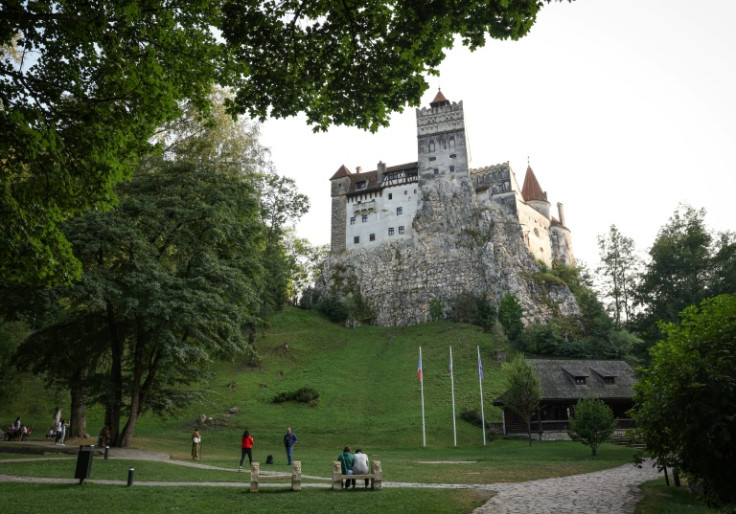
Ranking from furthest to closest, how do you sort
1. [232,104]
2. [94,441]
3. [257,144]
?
[257,144], [94,441], [232,104]

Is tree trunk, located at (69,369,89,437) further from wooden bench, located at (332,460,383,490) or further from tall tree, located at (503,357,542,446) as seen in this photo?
tall tree, located at (503,357,542,446)

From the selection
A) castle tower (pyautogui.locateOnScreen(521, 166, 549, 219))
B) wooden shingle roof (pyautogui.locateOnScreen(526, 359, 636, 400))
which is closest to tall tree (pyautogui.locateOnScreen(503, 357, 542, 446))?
wooden shingle roof (pyautogui.locateOnScreen(526, 359, 636, 400))

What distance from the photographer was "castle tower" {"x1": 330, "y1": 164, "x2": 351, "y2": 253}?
81.2 m

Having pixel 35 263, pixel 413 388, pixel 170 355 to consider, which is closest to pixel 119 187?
pixel 170 355

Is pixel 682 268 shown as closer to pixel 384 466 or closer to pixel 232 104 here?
pixel 384 466

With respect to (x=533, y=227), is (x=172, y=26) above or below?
below

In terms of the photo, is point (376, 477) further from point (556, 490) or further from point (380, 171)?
point (380, 171)

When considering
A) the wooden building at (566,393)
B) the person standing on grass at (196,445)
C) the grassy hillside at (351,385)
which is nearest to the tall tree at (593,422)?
the wooden building at (566,393)

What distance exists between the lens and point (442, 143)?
80750mm

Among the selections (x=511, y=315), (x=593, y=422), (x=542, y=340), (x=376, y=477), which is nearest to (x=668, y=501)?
(x=376, y=477)

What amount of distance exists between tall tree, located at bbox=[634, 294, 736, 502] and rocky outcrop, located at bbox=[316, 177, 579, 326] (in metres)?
59.6

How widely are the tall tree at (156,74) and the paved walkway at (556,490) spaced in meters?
8.54

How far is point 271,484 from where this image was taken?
15867 millimetres

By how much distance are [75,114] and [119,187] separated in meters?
17.6
